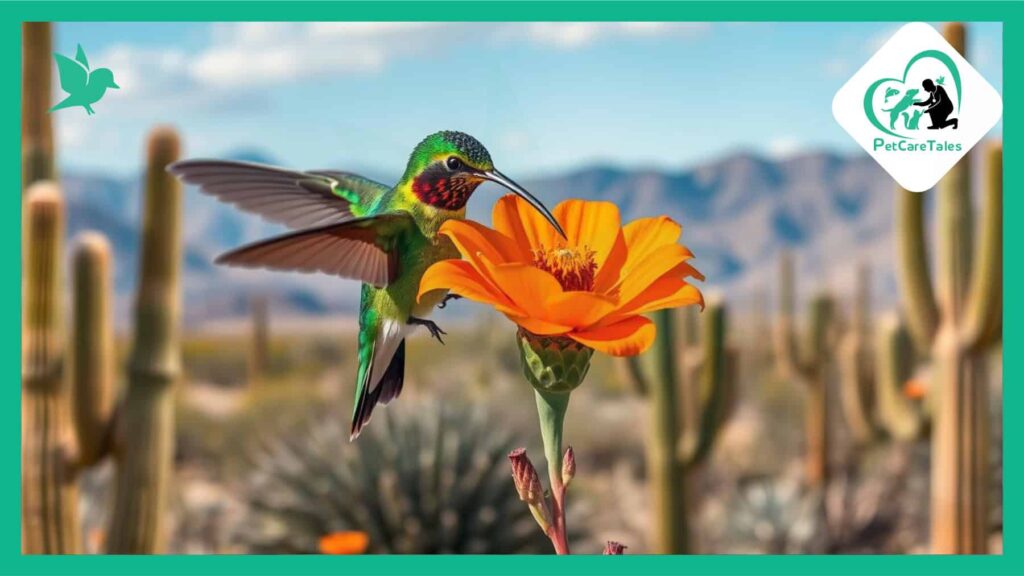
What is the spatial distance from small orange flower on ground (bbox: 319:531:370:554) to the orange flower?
2.05 meters

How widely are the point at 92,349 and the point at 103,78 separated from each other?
107 cm

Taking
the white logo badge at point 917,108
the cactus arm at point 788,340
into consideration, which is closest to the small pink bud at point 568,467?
the white logo badge at point 917,108

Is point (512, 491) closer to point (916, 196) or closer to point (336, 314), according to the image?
point (916, 196)

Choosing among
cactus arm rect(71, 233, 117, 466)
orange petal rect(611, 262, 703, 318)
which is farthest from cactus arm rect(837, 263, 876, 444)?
orange petal rect(611, 262, 703, 318)

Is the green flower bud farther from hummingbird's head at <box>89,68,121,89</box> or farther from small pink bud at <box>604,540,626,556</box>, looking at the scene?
hummingbird's head at <box>89,68,121,89</box>

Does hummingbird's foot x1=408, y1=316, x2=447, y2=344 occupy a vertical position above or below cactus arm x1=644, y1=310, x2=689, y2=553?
above

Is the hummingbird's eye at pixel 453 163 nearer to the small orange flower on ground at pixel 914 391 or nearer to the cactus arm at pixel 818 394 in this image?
the small orange flower on ground at pixel 914 391

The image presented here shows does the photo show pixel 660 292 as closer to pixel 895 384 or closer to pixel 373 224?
pixel 373 224

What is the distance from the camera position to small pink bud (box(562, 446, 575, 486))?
2.05ft

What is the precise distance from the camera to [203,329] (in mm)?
8820

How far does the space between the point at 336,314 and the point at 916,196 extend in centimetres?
671

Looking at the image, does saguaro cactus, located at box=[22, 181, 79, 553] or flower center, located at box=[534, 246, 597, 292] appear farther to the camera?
saguaro cactus, located at box=[22, 181, 79, 553]

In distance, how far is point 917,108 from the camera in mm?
1749

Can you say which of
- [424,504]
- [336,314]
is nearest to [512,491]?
[424,504]
